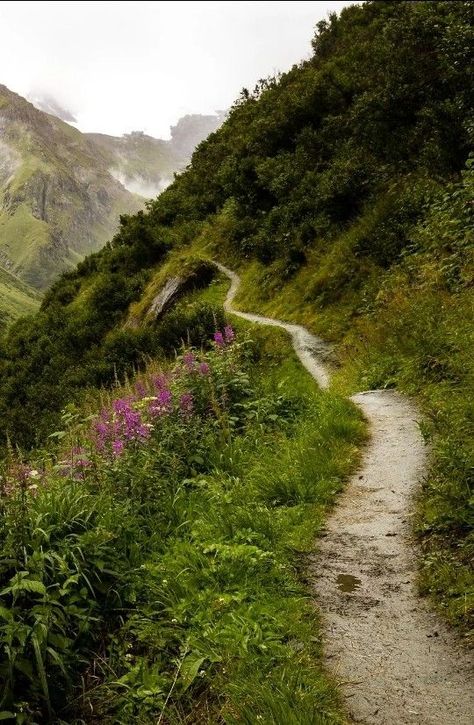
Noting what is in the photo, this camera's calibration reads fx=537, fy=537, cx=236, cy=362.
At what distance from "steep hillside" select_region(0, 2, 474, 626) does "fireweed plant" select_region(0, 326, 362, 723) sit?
3.95 ft

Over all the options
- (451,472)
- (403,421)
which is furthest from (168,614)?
(403,421)

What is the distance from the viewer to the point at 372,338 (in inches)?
441

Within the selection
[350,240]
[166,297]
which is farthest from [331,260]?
[166,297]

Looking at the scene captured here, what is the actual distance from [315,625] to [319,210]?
1652 centimetres

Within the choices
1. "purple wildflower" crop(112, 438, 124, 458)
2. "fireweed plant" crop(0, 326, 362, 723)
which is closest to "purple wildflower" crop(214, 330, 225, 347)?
"fireweed plant" crop(0, 326, 362, 723)

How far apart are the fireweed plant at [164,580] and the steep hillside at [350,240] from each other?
1203 millimetres

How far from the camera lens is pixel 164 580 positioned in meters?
4.18

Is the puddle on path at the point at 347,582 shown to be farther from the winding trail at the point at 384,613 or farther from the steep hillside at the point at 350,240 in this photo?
the steep hillside at the point at 350,240

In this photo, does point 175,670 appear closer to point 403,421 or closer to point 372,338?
point 403,421

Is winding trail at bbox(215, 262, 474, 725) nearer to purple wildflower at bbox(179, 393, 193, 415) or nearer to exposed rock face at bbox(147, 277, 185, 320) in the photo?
purple wildflower at bbox(179, 393, 193, 415)

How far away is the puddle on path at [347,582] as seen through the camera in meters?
4.16

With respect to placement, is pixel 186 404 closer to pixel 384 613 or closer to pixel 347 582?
pixel 347 582

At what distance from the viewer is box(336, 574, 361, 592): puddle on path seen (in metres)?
4.16

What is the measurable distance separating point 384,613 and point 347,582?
479 mm
